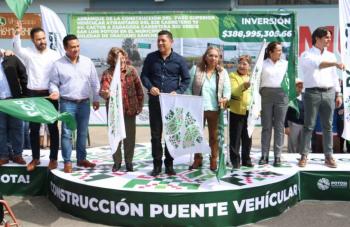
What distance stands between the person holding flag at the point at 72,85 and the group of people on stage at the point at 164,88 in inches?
0.5

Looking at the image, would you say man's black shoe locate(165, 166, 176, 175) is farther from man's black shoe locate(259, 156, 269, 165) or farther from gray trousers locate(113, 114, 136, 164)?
man's black shoe locate(259, 156, 269, 165)

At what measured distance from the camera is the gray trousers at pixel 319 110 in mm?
5547

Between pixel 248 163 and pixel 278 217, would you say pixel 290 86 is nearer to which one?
pixel 248 163

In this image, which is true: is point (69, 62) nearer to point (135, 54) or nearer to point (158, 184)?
point (158, 184)

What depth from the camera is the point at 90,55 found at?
37.8ft

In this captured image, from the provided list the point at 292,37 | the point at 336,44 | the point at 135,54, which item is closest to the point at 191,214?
the point at 292,37

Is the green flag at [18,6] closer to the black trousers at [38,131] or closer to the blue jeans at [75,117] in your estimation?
the black trousers at [38,131]

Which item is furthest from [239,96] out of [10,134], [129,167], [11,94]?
[10,134]

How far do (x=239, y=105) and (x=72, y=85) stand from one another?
200cm

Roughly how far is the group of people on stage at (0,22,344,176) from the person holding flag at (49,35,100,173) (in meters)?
0.01

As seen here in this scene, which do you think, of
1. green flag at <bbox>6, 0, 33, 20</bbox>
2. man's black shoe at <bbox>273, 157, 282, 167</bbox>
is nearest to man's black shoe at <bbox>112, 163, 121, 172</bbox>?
man's black shoe at <bbox>273, 157, 282, 167</bbox>

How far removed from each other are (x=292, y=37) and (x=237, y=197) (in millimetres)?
6255

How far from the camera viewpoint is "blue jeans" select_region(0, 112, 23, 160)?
5.84 m

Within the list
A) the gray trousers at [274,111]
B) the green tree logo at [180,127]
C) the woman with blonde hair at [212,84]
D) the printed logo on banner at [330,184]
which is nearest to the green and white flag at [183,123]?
the green tree logo at [180,127]
